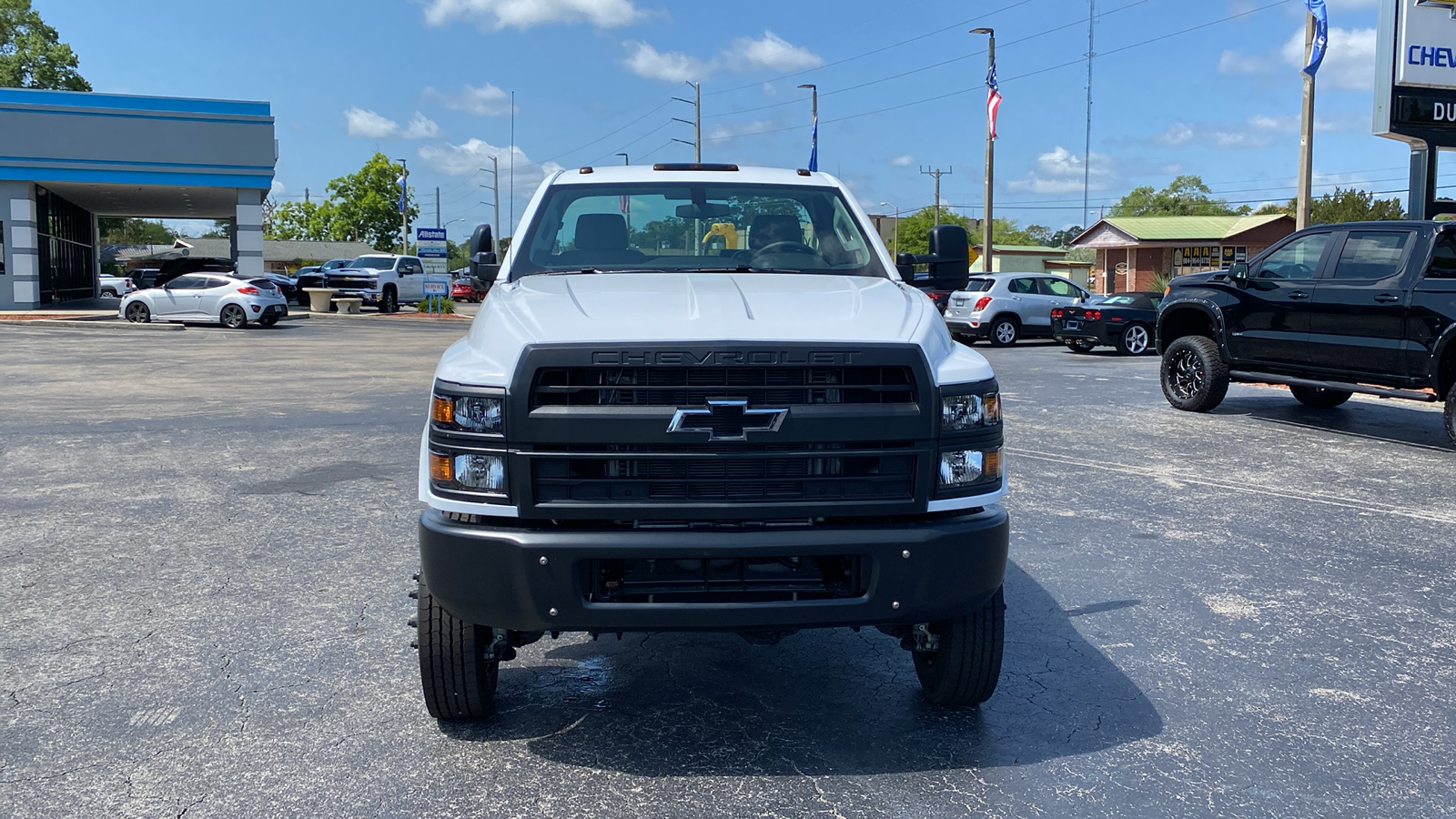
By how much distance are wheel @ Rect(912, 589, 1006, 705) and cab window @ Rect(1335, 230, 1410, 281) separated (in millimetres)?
8230

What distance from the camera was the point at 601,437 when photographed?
343 cm

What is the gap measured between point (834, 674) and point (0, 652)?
3.38 metres

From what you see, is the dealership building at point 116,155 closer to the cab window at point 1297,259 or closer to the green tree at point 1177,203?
the cab window at point 1297,259

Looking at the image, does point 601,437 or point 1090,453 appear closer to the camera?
point 601,437

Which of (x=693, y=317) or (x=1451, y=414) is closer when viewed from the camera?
(x=693, y=317)

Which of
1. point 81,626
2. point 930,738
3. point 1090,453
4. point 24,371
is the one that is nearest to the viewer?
point 930,738

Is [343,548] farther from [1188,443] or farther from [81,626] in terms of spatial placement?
[1188,443]

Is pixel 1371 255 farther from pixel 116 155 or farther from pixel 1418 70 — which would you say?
pixel 116 155

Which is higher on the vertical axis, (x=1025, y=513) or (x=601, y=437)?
(x=601, y=437)

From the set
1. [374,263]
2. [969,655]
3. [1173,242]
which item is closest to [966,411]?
[969,655]

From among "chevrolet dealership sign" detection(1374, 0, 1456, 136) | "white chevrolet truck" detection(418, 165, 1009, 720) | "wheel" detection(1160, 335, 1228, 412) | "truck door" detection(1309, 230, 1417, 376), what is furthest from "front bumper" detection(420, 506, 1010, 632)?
"chevrolet dealership sign" detection(1374, 0, 1456, 136)

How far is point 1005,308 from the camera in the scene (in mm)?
24781

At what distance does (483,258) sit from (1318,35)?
69.6 ft

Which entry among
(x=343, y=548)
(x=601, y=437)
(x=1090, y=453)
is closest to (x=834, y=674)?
(x=601, y=437)
